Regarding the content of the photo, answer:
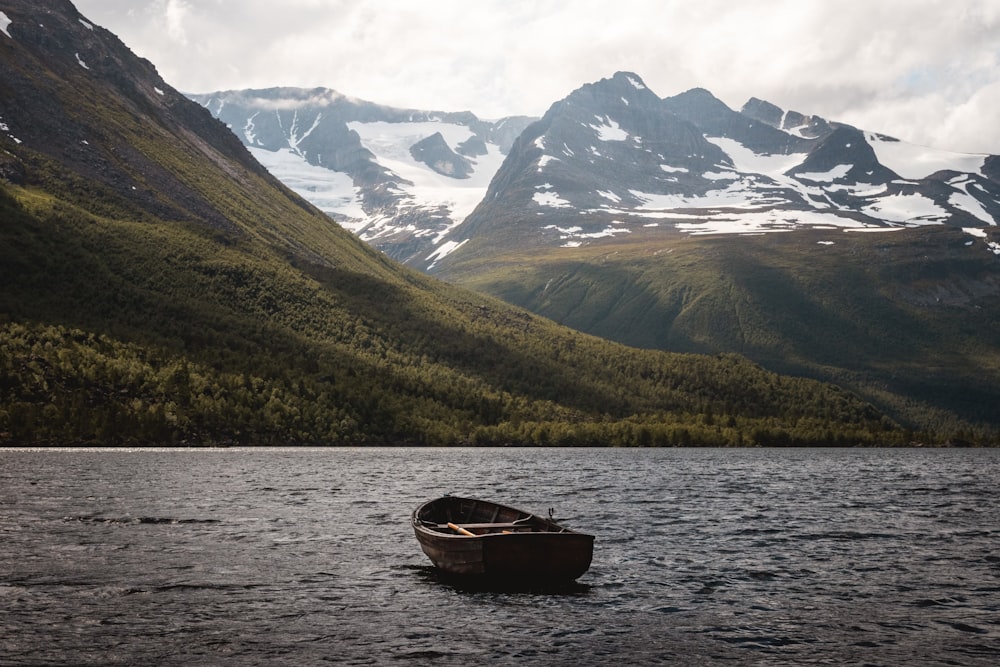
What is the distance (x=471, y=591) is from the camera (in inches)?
1929

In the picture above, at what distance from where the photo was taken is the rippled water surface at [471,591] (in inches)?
1496

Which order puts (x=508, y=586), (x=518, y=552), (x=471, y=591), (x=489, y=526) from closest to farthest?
(x=518, y=552), (x=471, y=591), (x=508, y=586), (x=489, y=526)

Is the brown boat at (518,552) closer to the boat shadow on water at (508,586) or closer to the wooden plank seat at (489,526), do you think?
the wooden plank seat at (489,526)

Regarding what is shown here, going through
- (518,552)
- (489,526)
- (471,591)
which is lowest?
(471,591)

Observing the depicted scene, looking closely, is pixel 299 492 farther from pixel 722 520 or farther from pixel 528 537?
pixel 528 537

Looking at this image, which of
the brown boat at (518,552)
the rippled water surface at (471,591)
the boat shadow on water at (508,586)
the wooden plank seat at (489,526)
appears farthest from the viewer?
the wooden plank seat at (489,526)

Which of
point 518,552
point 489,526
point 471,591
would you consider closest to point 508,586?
point 471,591

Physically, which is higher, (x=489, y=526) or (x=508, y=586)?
(x=489, y=526)

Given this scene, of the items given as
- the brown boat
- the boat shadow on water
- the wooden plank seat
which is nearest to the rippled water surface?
the boat shadow on water

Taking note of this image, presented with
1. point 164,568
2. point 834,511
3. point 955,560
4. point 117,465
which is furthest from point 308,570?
point 117,465

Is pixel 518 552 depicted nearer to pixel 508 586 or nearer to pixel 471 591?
pixel 508 586

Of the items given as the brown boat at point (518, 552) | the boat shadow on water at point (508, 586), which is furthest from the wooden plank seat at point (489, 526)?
the boat shadow on water at point (508, 586)

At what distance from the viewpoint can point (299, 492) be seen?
106 m

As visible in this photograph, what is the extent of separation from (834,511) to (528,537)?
61.3 m
